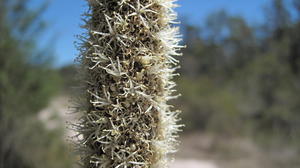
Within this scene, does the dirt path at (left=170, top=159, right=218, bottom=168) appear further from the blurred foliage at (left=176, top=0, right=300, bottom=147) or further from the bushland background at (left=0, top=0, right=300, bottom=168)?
the blurred foliage at (left=176, top=0, right=300, bottom=147)

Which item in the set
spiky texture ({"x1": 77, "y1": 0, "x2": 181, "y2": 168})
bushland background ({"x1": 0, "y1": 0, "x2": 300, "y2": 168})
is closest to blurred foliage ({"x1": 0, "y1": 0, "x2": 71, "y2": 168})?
bushland background ({"x1": 0, "y1": 0, "x2": 300, "y2": 168})

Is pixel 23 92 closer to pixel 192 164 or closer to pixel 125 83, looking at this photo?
pixel 125 83

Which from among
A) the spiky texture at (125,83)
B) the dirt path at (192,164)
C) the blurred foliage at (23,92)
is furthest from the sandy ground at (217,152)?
the spiky texture at (125,83)

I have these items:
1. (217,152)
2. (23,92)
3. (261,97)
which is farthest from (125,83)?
(261,97)

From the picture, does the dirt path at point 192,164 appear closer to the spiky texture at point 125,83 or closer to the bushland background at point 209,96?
the bushland background at point 209,96

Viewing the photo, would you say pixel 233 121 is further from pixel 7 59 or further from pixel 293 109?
pixel 7 59
